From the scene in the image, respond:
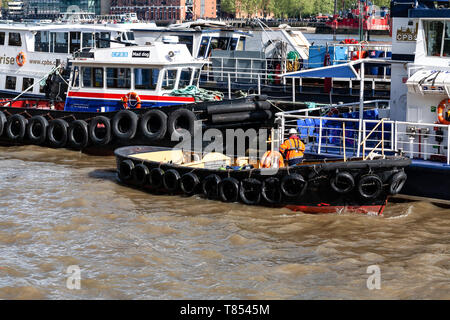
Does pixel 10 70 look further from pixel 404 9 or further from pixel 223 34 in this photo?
pixel 404 9

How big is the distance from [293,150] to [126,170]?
163 inches

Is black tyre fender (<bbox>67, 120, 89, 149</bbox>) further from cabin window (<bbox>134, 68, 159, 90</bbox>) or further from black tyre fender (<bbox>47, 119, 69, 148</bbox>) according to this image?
cabin window (<bbox>134, 68, 159, 90</bbox>)

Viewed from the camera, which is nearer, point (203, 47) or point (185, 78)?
point (185, 78)

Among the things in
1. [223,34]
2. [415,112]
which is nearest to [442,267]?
[415,112]

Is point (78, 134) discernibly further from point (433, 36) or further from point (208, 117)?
point (433, 36)

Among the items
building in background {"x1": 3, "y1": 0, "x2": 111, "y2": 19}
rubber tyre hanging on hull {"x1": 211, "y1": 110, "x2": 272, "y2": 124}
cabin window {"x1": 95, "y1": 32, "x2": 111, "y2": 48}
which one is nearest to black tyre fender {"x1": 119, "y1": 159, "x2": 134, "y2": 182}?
rubber tyre hanging on hull {"x1": 211, "y1": 110, "x2": 272, "y2": 124}

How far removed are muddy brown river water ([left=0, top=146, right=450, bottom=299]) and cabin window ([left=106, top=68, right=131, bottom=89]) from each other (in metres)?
4.83

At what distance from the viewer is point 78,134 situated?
826 inches

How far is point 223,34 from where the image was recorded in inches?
1085

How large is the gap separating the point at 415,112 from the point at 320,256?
4.84 metres

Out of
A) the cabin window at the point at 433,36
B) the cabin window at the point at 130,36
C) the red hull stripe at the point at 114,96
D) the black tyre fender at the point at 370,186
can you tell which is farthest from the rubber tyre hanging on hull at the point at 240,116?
the cabin window at the point at 130,36

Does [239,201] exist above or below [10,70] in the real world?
below

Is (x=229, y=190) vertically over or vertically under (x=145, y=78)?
under

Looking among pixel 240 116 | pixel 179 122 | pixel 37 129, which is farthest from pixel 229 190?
pixel 37 129
